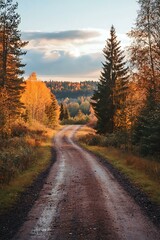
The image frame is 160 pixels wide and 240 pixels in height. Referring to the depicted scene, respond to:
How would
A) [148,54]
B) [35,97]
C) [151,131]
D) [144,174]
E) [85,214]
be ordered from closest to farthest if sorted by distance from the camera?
[85,214]
[144,174]
[151,131]
[148,54]
[35,97]

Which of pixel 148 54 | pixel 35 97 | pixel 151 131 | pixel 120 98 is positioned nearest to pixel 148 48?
pixel 148 54

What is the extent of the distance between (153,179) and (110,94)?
2863 centimetres

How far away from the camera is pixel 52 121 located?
286 ft

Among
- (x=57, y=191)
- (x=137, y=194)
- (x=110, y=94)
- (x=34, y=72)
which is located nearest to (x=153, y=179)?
(x=137, y=194)

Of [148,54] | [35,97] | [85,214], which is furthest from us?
[35,97]

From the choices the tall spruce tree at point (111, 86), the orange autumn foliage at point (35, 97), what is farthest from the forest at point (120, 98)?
the orange autumn foliage at point (35, 97)

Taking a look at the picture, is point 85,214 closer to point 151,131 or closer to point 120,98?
point 151,131

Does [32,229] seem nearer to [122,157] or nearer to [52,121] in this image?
[122,157]

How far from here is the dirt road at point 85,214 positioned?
8547 mm

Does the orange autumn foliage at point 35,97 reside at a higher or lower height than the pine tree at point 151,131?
higher

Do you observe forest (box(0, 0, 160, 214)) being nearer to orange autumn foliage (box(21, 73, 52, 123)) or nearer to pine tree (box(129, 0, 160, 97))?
pine tree (box(129, 0, 160, 97))

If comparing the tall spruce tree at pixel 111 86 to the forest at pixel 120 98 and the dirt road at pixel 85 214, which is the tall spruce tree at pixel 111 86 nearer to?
the forest at pixel 120 98

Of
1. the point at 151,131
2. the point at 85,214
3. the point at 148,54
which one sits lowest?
the point at 85,214

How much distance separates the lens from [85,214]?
1048cm
